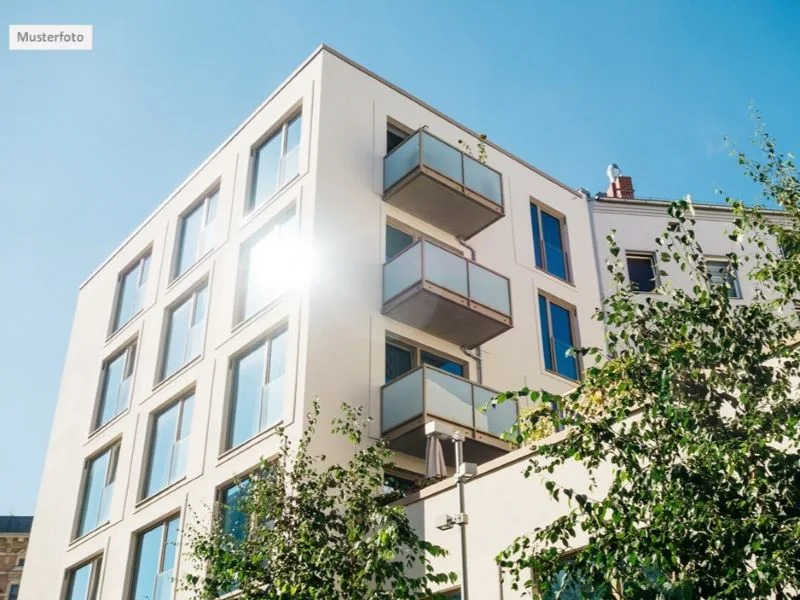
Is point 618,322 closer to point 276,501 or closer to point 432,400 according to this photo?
point 276,501

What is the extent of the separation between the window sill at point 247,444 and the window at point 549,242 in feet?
30.6

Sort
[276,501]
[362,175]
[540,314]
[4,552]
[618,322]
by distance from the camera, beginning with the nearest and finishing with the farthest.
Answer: [618,322] < [276,501] < [362,175] < [540,314] < [4,552]

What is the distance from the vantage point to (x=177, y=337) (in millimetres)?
23312

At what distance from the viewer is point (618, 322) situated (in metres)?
9.09

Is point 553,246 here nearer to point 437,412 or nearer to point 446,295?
point 446,295

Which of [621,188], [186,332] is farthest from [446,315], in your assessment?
[621,188]

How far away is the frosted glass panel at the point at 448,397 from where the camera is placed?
1769 cm

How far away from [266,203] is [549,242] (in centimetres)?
799

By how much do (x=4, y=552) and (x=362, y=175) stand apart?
136ft

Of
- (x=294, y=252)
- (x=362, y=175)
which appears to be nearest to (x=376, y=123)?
(x=362, y=175)

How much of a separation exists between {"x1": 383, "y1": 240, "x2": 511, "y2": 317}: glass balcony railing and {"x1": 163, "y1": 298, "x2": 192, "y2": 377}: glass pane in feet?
19.3

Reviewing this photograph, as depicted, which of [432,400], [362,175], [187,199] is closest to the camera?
[432,400]

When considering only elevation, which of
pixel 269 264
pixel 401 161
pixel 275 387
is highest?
pixel 401 161

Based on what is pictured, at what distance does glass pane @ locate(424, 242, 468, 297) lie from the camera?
19.1m
